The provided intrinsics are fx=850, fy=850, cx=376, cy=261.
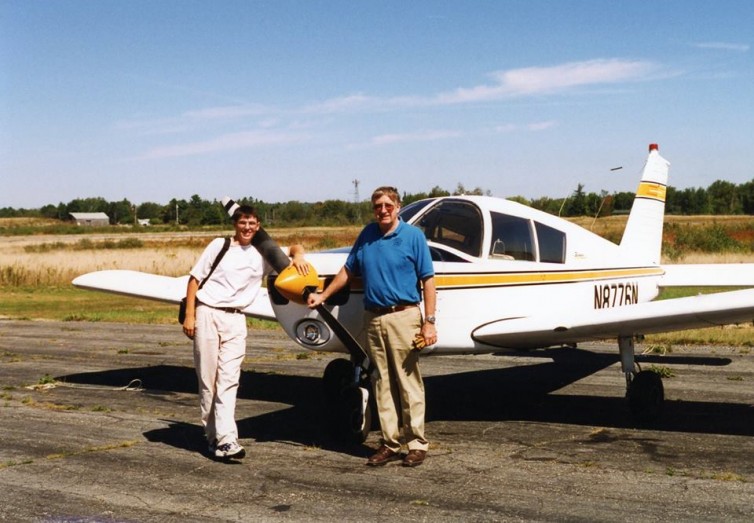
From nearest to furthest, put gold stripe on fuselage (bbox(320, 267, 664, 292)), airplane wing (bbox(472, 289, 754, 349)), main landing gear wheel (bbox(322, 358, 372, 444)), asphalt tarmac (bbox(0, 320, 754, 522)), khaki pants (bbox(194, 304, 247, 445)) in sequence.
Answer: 1. asphalt tarmac (bbox(0, 320, 754, 522))
2. khaki pants (bbox(194, 304, 247, 445))
3. main landing gear wheel (bbox(322, 358, 372, 444))
4. airplane wing (bbox(472, 289, 754, 349))
5. gold stripe on fuselage (bbox(320, 267, 664, 292))

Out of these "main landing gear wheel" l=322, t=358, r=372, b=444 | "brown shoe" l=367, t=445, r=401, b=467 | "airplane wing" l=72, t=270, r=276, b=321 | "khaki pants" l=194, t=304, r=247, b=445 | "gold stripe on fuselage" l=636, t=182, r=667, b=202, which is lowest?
"brown shoe" l=367, t=445, r=401, b=467

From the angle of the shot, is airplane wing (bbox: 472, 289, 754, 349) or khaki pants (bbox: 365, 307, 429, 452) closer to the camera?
khaki pants (bbox: 365, 307, 429, 452)

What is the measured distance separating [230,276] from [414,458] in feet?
6.76

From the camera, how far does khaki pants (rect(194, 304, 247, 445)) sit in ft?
22.2

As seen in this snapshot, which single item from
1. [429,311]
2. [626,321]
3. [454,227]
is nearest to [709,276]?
[626,321]

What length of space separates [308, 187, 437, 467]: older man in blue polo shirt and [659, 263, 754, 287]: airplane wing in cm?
544

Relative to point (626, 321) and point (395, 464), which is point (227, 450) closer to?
point (395, 464)

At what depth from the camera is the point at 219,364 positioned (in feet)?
22.4

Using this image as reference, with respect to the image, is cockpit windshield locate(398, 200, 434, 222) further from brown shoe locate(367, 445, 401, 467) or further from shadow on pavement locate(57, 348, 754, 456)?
brown shoe locate(367, 445, 401, 467)

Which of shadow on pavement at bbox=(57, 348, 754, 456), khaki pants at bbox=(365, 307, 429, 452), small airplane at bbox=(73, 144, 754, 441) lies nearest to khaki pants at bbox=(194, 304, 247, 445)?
small airplane at bbox=(73, 144, 754, 441)

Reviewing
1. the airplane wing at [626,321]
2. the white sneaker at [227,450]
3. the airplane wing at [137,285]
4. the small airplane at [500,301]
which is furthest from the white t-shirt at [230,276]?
the airplane wing at [137,285]

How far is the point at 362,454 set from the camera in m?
7.06

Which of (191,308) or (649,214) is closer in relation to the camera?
(191,308)

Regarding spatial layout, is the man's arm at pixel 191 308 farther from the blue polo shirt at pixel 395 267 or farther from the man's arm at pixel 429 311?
the man's arm at pixel 429 311
